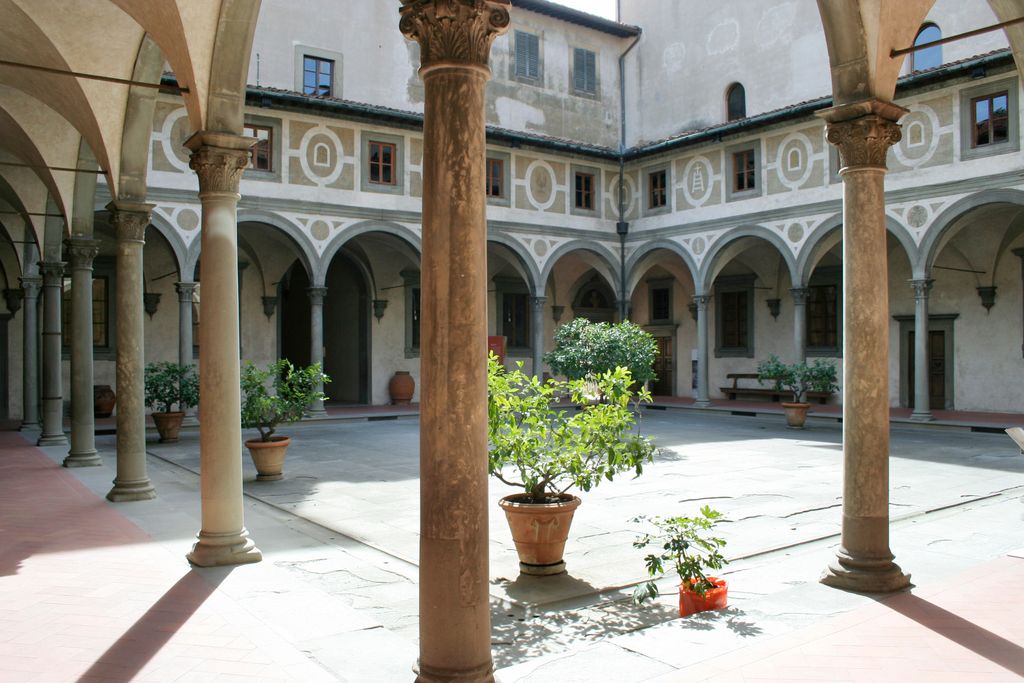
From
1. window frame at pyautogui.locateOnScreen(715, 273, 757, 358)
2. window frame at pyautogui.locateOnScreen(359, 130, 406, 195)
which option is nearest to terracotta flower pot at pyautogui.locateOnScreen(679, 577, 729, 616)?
window frame at pyautogui.locateOnScreen(359, 130, 406, 195)

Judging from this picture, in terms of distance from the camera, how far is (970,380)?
19.1 meters

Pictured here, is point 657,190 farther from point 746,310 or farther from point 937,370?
point 937,370

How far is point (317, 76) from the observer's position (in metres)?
20.7

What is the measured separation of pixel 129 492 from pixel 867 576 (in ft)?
23.7

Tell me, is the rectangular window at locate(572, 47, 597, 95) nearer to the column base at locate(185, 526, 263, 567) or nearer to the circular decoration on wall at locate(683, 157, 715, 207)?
the circular decoration on wall at locate(683, 157, 715, 207)

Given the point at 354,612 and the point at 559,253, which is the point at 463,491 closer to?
the point at 354,612

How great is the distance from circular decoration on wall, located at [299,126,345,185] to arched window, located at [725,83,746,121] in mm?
11292

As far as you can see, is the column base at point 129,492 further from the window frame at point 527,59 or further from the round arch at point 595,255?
the window frame at point 527,59

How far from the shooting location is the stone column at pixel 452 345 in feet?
11.1

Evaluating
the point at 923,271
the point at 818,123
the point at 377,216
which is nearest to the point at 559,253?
the point at 377,216

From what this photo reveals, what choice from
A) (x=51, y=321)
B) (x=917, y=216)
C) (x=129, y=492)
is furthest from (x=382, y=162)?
(x=129, y=492)

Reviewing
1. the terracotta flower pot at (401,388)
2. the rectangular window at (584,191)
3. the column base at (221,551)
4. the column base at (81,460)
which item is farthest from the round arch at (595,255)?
the column base at (221,551)

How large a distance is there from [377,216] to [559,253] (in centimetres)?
540

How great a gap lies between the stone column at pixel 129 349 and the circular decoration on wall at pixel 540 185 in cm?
1443
